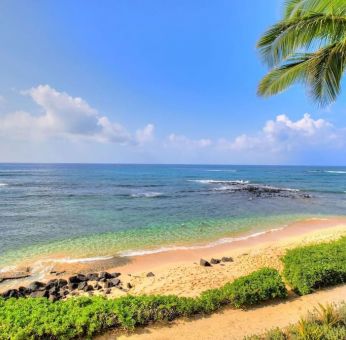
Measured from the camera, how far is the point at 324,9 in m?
6.06

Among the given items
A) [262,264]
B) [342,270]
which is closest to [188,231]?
[262,264]

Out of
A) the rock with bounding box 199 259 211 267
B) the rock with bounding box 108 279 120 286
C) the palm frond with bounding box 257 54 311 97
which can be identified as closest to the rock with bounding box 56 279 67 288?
the rock with bounding box 108 279 120 286

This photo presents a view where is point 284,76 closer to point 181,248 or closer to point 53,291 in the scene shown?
point 181,248

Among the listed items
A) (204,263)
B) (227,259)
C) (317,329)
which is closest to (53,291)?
(204,263)

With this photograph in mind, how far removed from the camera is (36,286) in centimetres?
907

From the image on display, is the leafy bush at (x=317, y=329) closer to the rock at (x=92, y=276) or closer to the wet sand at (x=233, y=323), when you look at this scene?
the wet sand at (x=233, y=323)

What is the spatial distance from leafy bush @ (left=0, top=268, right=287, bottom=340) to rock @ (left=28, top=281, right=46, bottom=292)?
307 cm

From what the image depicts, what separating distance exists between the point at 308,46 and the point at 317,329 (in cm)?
673

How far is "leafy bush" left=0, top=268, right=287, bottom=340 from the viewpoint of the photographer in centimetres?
496

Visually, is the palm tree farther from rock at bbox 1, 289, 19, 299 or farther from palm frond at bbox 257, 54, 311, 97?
rock at bbox 1, 289, 19, 299

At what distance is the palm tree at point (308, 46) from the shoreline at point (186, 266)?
22.5ft

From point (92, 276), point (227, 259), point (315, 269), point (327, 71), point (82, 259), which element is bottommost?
point (82, 259)

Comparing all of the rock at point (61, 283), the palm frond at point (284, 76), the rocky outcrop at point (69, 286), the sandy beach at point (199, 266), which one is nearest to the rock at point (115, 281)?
the rocky outcrop at point (69, 286)

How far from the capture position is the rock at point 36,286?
29.3 feet
